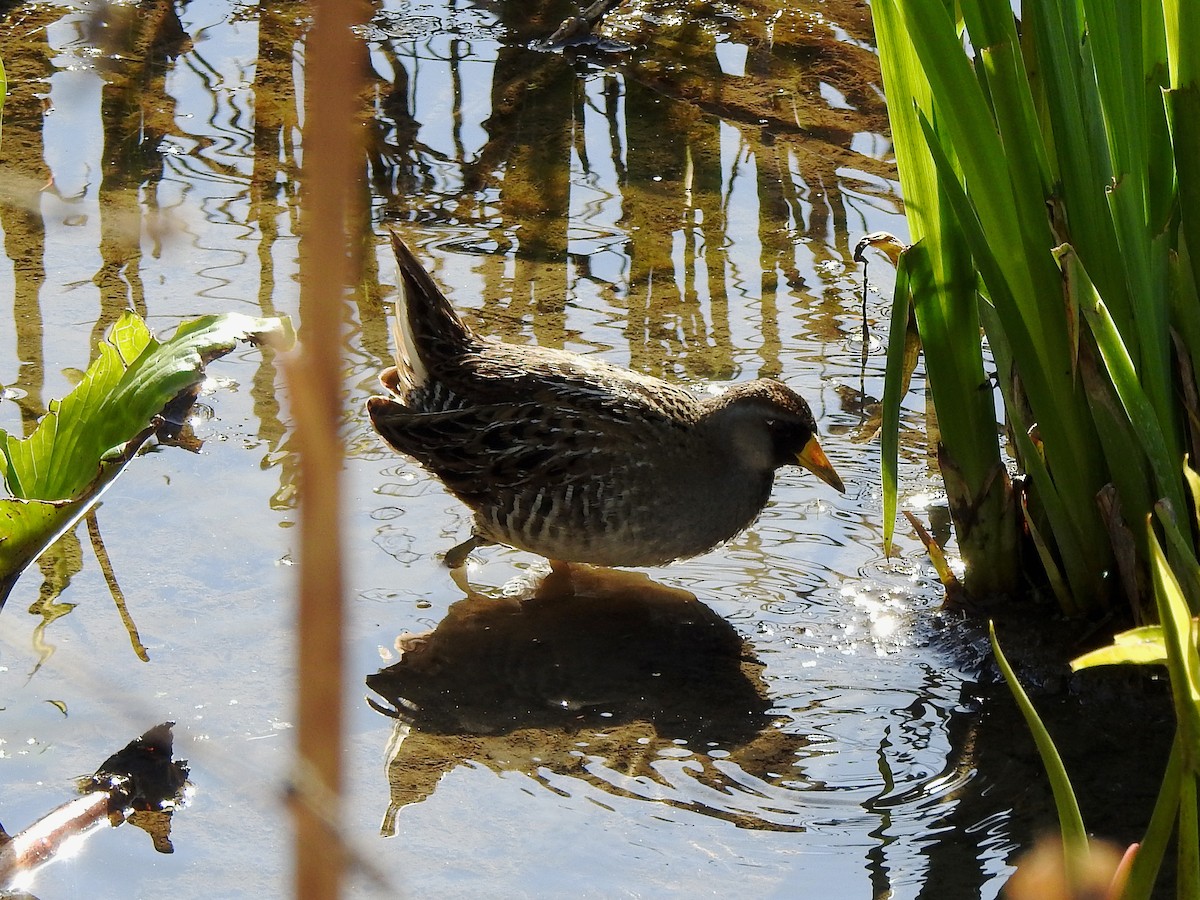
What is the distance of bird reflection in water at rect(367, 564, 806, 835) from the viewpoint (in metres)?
3.04

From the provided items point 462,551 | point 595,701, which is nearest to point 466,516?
point 462,551

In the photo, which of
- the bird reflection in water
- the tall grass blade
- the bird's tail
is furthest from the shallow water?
the tall grass blade

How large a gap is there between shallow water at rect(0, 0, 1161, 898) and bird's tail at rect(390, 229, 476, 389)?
15.4 inches

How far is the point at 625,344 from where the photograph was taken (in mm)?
4738

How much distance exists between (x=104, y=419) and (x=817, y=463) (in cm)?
193

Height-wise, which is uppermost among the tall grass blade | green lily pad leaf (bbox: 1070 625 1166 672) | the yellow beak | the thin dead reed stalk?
the thin dead reed stalk

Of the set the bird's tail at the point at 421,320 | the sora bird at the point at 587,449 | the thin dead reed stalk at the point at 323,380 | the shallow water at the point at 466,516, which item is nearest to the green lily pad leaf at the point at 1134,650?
the shallow water at the point at 466,516

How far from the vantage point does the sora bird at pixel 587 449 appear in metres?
3.79

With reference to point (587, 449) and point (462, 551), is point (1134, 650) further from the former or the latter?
point (462, 551)

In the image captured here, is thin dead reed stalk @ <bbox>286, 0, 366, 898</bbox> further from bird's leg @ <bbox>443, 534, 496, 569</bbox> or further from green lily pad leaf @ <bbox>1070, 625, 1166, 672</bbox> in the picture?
bird's leg @ <bbox>443, 534, 496, 569</bbox>

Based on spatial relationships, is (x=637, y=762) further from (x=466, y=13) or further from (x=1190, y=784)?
(x=466, y=13)

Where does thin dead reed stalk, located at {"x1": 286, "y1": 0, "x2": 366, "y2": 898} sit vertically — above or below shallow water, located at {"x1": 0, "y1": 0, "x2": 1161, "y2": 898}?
above

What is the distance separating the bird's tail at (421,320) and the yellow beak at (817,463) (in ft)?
3.49

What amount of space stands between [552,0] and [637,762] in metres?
5.19
